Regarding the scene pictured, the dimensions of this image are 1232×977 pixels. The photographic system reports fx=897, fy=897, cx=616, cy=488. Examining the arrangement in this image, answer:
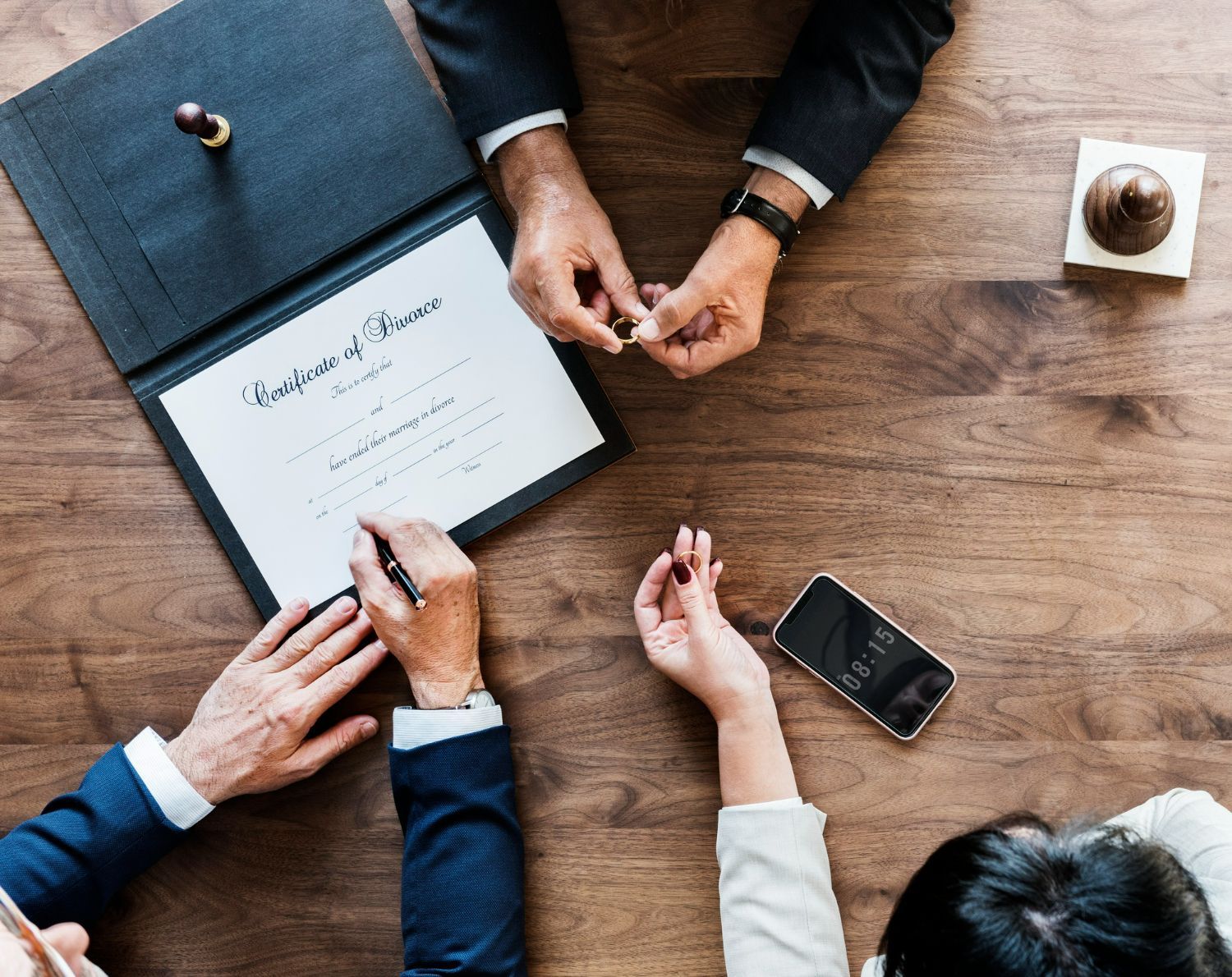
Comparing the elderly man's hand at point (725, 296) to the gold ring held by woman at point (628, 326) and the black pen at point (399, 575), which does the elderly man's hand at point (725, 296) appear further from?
the black pen at point (399, 575)

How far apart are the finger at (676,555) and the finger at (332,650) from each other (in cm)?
33

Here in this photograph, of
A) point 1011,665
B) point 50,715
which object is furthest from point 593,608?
point 50,715

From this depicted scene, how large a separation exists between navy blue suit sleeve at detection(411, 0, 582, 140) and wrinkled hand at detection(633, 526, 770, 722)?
0.48m

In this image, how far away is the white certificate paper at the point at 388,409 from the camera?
995 mm

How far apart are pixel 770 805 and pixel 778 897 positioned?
0.29ft

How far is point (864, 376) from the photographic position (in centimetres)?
100

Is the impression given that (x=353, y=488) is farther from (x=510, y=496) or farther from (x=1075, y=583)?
(x=1075, y=583)

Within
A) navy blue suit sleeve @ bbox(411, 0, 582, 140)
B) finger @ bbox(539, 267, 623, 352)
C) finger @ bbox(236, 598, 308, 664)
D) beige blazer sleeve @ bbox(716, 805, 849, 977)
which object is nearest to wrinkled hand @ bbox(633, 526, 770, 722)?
beige blazer sleeve @ bbox(716, 805, 849, 977)

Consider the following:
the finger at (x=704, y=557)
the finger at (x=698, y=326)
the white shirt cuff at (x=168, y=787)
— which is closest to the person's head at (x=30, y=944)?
the white shirt cuff at (x=168, y=787)

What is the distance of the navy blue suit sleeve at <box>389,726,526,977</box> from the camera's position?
0.92 meters

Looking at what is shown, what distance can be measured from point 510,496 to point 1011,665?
23.0 inches

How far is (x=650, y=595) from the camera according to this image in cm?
98
